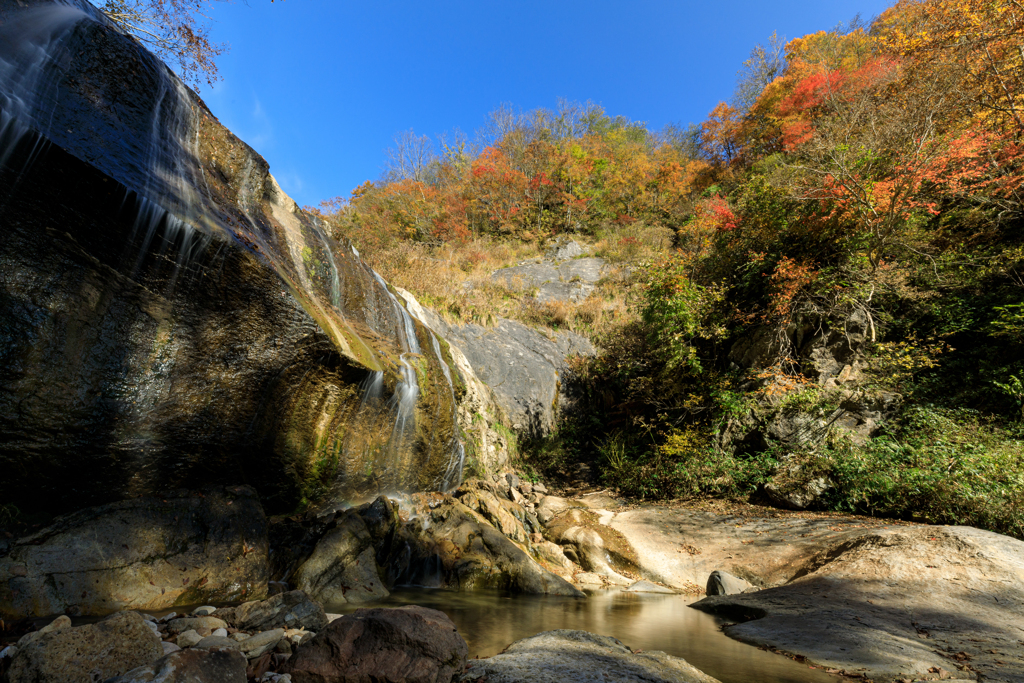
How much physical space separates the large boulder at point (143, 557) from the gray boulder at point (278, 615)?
84 cm

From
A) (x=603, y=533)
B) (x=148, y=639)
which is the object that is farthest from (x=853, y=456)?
(x=148, y=639)

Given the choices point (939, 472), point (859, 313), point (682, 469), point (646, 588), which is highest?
point (859, 313)

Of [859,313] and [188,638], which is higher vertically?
[859,313]

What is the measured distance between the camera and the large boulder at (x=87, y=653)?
81.4 inches

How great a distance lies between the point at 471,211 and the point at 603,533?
57.4ft

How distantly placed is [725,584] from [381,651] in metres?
4.60

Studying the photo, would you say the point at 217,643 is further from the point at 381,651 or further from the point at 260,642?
the point at 381,651

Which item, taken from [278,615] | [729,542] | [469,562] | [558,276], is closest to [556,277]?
[558,276]

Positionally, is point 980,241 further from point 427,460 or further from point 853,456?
point 427,460

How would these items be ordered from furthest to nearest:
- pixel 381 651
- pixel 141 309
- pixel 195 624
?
pixel 141 309, pixel 195 624, pixel 381 651

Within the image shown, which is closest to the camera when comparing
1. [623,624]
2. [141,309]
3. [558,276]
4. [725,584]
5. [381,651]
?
[381,651]

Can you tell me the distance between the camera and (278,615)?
3.20 metres

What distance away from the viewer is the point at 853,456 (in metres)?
6.93

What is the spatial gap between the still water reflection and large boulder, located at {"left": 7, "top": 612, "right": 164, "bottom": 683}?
2.10 m
